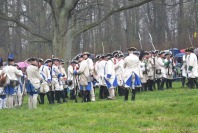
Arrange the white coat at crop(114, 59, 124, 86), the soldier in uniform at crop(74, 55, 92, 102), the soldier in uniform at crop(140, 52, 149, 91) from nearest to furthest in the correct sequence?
the soldier in uniform at crop(74, 55, 92, 102), the white coat at crop(114, 59, 124, 86), the soldier in uniform at crop(140, 52, 149, 91)

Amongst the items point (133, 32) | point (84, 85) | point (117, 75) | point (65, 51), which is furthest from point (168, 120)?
point (133, 32)

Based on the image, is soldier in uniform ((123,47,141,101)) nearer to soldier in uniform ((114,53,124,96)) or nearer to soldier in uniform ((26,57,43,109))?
soldier in uniform ((26,57,43,109))

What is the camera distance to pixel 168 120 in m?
11.5

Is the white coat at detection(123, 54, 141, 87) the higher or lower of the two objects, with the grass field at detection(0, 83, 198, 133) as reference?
higher

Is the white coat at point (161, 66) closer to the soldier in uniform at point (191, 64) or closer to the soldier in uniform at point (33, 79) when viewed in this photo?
the soldier in uniform at point (191, 64)

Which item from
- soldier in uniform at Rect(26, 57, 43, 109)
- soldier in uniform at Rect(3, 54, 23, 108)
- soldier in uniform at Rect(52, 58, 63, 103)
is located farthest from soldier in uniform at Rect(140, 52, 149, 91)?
soldier in uniform at Rect(26, 57, 43, 109)

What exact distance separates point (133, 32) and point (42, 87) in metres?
33.8

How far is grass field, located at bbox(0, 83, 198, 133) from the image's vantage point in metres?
10.8

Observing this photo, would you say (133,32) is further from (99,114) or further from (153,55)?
(99,114)

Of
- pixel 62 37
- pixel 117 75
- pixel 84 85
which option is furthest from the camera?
pixel 62 37

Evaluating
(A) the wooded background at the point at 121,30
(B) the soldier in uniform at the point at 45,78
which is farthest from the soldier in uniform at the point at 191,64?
(A) the wooded background at the point at 121,30

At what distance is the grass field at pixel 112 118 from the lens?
1078cm

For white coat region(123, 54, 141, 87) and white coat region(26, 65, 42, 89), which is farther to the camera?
white coat region(26, 65, 42, 89)

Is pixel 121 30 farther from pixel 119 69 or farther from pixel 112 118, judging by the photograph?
pixel 112 118
